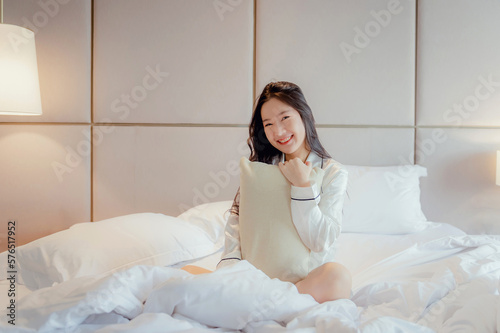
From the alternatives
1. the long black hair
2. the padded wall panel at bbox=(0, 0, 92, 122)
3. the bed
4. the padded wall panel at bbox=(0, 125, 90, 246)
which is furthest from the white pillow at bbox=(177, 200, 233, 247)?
the padded wall panel at bbox=(0, 0, 92, 122)

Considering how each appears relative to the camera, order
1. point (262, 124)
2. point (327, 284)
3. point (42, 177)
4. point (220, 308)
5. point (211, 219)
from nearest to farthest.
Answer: point (220, 308) < point (327, 284) < point (262, 124) < point (211, 219) < point (42, 177)

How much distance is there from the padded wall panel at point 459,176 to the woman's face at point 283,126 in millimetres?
1258

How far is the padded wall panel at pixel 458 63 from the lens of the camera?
2.20m

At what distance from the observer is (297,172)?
1.13 m

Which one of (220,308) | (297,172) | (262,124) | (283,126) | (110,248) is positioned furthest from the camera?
(110,248)

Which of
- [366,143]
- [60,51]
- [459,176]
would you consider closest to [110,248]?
[60,51]

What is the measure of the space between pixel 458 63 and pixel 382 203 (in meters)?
0.95

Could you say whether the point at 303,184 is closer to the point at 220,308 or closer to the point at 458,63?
the point at 220,308

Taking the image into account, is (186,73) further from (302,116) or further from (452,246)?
(452,246)

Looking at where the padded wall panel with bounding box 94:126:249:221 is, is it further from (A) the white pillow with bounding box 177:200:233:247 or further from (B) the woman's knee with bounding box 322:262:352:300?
(B) the woman's knee with bounding box 322:262:352:300

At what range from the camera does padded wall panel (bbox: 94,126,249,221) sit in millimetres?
2172

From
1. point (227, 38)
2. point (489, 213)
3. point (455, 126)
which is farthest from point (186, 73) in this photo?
point (489, 213)

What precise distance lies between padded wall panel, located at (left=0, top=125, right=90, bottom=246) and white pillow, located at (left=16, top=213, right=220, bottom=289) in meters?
0.62

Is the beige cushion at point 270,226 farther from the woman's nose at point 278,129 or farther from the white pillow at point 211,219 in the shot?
the white pillow at point 211,219
